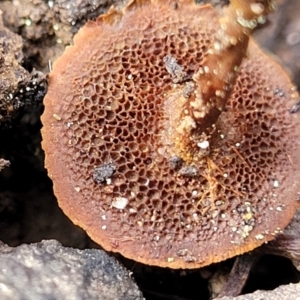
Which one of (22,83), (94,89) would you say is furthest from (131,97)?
(22,83)

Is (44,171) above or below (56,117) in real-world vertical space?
below

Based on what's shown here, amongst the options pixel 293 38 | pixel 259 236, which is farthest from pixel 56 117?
pixel 293 38

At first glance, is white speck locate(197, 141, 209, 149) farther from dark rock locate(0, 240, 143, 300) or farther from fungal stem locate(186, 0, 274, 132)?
dark rock locate(0, 240, 143, 300)

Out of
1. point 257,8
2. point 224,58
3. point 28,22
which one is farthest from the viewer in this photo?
point 28,22

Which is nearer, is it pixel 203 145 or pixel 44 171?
pixel 203 145

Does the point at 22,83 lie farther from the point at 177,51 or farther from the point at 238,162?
the point at 238,162

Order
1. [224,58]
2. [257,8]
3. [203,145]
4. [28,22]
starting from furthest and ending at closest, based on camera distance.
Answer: [28,22]
[203,145]
[224,58]
[257,8]

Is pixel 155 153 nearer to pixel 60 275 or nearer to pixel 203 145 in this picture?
pixel 203 145
